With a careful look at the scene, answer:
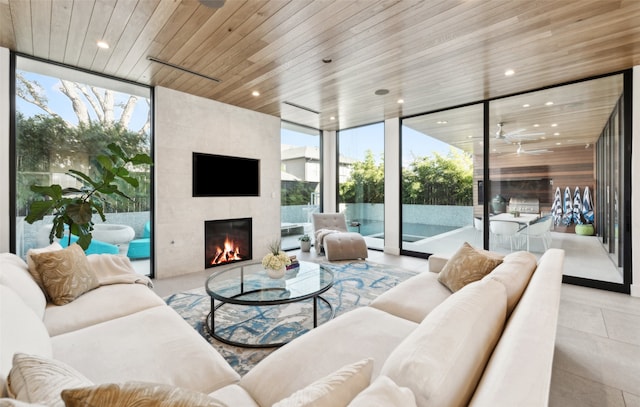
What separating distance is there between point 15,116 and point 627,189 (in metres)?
7.09

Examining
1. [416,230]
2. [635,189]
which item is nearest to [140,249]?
[416,230]

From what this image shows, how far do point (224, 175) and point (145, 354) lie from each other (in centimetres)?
382

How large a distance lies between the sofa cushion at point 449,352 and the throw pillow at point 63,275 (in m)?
2.36

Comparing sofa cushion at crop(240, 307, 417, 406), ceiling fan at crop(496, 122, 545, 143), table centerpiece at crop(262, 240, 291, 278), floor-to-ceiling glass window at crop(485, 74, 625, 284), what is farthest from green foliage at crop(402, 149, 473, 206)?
sofa cushion at crop(240, 307, 417, 406)

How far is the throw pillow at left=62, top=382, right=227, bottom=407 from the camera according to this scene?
66 centimetres

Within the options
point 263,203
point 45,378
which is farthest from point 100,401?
point 263,203

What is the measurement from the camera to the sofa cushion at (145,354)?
4.25ft

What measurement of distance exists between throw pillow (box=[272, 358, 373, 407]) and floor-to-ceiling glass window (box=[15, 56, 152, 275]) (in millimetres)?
3478

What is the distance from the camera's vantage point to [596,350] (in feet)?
7.43

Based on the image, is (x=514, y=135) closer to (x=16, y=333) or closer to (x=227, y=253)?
(x=227, y=253)

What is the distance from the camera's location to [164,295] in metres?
3.49

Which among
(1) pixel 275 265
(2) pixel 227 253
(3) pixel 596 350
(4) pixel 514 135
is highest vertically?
(4) pixel 514 135

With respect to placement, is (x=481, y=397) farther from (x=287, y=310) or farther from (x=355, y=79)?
(x=355, y=79)

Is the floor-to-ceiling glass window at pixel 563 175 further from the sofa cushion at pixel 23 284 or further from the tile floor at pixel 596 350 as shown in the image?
the sofa cushion at pixel 23 284
